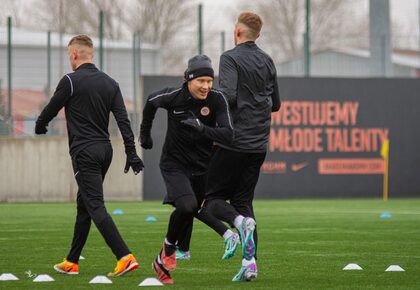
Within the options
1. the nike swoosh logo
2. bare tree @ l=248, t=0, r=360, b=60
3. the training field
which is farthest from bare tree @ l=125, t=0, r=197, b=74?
the training field

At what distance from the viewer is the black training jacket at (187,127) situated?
A: 866 cm

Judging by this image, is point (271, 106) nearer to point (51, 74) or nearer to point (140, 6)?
point (51, 74)

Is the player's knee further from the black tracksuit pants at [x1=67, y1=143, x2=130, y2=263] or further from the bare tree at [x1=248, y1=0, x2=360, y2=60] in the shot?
the bare tree at [x1=248, y1=0, x2=360, y2=60]

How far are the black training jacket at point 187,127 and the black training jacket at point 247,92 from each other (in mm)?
212

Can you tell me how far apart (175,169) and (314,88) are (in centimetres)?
1837

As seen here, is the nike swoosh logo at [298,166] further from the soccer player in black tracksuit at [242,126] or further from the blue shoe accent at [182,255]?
the soccer player in black tracksuit at [242,126]

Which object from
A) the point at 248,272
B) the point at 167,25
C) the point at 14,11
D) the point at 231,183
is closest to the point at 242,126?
the point at 231,183

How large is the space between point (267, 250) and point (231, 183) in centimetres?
275

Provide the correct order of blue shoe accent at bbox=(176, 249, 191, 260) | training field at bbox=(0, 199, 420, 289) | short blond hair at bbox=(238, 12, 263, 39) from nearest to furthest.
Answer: training field at bbox=(0, 199, 420, 289) → short blond hair at bbox=(238, 12, 263, 39) → blue shoe accent at bbox=(176, 249, 191, 260)

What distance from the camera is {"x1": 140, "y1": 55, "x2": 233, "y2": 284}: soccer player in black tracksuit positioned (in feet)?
28.3

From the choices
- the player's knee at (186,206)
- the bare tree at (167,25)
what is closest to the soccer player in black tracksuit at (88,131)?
the player's knee at (186,206)

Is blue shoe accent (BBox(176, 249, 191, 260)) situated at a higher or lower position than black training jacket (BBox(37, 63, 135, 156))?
lower

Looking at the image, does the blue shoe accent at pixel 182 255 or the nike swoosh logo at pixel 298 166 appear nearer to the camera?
the blue shoe accent at pixel 182 255

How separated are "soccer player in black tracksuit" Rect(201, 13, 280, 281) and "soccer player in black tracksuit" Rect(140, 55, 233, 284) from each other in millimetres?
195
